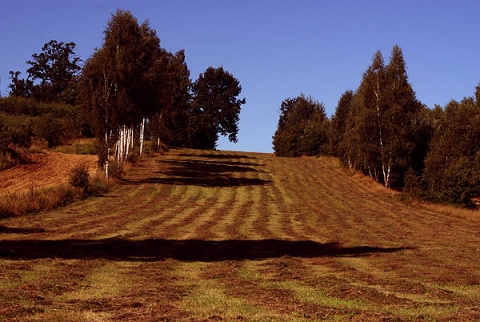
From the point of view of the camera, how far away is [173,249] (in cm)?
1928

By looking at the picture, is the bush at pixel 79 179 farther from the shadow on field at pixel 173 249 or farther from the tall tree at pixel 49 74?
the tall tree at pixel 49 74

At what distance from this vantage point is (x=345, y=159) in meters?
73.8

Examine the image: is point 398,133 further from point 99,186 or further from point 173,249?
point 173,249

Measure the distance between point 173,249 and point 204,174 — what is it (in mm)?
40004

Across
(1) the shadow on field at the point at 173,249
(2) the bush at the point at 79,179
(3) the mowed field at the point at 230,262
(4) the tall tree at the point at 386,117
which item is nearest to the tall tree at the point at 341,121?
(4) the tall tree at the point at 386,117

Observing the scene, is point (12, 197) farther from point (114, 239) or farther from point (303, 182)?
point (303, 182)

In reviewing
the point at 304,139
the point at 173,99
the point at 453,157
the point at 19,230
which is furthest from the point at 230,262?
the point at 304,139

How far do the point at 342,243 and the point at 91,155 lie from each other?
48.1 metres

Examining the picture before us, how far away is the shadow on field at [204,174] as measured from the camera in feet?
171

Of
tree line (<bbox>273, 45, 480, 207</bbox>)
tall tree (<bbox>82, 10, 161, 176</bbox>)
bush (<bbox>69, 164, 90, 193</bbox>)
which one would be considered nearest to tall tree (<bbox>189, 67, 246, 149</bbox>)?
tree line (<bbox>273, 45, 480, 207</bbox>)

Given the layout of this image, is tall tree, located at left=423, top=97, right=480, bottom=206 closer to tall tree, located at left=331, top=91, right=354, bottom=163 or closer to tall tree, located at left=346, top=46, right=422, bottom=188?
tall tree, located at left=346, top=46, right=422, bottom=188

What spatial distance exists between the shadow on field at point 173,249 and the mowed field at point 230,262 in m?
0.04

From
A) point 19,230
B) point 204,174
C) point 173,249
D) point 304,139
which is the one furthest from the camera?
point 304,139

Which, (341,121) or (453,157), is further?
(341,121)
